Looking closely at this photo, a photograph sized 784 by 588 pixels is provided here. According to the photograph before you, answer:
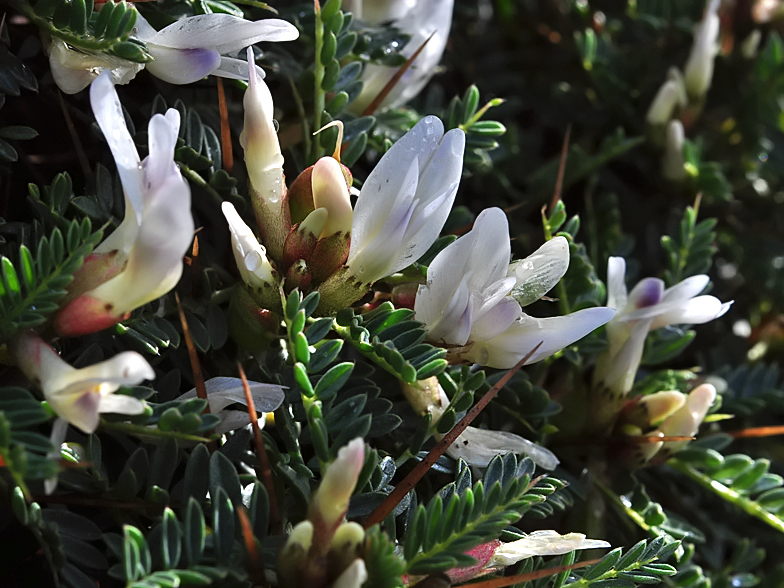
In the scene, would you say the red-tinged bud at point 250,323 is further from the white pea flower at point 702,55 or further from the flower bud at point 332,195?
the white pea flower at point 702,55

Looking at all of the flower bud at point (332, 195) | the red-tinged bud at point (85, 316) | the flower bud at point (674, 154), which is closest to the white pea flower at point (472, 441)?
the flower bud at point (332, 195)

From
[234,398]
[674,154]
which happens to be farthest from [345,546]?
[674,154]

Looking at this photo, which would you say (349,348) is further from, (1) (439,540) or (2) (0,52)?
(2) (0,52)


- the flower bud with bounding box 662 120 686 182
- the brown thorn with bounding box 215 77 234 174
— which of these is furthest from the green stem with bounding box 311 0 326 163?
the flower bud with bounding box 662 120 686 182

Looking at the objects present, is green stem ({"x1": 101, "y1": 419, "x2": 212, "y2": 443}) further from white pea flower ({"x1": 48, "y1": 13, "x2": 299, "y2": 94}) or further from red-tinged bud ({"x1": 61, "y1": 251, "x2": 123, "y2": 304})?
white pea flower ({"x1": 48, "y1": 13, "x2": 299, "y2": 94})

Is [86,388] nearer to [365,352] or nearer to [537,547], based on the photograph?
[365,352]

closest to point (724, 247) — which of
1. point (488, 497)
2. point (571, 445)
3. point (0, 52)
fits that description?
point (571, 445)
